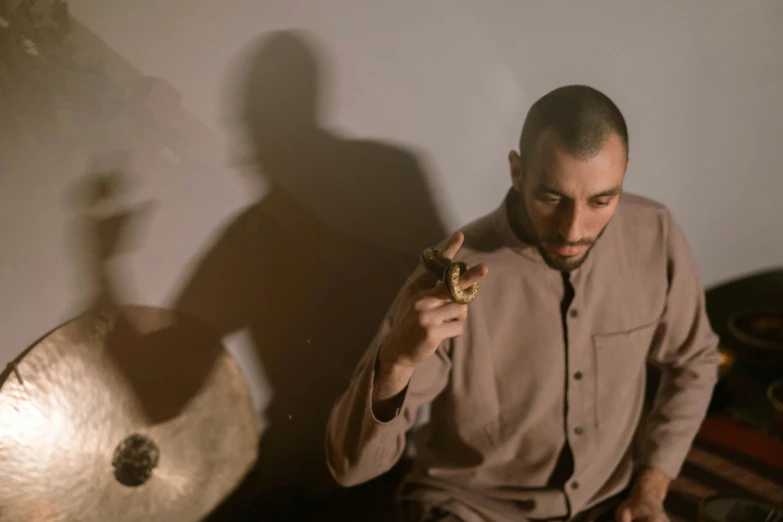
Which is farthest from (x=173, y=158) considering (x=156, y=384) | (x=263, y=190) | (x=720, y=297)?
(x=720, y=297)

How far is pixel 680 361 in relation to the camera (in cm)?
110

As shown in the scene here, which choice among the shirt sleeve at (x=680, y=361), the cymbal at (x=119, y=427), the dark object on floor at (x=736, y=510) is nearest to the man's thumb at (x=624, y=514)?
the shirt sleeve at (x=680, y=361)

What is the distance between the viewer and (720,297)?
5.19 feet

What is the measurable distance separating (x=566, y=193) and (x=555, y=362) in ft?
1.05

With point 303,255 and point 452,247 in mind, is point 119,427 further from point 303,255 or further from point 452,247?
point 452,247

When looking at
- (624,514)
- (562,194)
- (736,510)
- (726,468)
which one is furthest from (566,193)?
(726,468)

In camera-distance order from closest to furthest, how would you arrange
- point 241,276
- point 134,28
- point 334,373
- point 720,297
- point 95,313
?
point 134,28 < point 95,313 < point 241,276 < point 334,373 < point 720,297

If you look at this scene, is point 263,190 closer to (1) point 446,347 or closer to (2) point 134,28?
(2) point 134,28

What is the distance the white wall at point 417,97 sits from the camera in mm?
822

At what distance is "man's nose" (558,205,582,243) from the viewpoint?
840mm

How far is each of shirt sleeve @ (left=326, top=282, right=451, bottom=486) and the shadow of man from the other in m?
0.26

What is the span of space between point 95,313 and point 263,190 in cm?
35

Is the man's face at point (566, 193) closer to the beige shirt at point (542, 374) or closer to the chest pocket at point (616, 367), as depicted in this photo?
the beige shirt at point (542, 374)

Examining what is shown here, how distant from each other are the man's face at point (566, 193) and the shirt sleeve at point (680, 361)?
0.89ft
